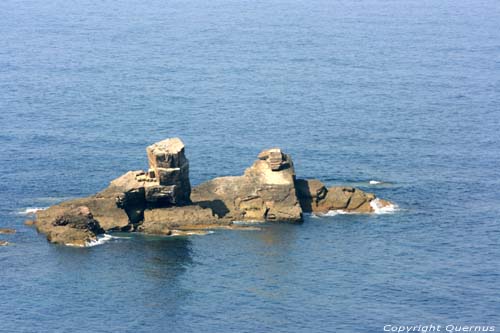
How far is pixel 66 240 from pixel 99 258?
254 inches

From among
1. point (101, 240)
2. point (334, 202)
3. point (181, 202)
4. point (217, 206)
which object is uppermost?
point (181, 202)

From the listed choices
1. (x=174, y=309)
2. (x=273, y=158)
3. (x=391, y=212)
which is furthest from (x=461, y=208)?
(x=174, y=309)

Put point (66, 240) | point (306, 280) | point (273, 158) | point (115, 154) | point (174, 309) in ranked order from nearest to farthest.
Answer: point (174, 309), point (306, 280), point (66, 240), point (273, 158), point (115, 154)

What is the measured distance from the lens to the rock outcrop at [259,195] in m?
164

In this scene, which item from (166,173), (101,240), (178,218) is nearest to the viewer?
(101,240)

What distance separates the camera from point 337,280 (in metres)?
144

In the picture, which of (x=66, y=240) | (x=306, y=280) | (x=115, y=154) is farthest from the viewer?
(x=115, y=154)

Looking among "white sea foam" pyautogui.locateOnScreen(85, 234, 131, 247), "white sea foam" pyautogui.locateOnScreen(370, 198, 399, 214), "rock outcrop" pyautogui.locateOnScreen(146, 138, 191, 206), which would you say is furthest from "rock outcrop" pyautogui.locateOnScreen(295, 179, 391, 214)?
"white sea foam" pyautogui.locateOnScreen(85, 234, 131, 247)

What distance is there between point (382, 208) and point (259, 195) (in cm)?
1801

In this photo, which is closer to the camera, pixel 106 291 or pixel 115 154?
pixel 106 291

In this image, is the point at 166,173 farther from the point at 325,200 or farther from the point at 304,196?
the point at 325,200

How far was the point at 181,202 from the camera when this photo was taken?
162125 millimetres

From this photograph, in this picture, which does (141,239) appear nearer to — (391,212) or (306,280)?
(306,280)

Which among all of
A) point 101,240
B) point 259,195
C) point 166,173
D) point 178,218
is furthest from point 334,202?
point 101,240
